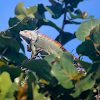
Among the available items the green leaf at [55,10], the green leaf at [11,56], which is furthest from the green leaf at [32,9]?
the green leaf at [11,56]

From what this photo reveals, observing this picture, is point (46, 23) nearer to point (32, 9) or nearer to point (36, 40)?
point (32, 9)

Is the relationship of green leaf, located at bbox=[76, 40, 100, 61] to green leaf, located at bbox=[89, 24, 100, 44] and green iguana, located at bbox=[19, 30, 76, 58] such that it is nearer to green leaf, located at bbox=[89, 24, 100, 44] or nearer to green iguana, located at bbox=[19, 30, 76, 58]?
green leaf, located at bbox=[89, 24, 100, 44]

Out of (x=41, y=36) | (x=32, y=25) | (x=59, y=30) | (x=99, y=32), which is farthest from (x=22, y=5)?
(x=99, y=32)

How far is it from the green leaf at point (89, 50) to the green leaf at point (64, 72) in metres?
0.20

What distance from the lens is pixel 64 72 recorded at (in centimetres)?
51

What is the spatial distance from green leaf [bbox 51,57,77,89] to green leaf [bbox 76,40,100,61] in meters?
0.20

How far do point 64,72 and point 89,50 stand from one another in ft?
0.84

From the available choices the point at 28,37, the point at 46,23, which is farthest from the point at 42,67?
the point at 46,23

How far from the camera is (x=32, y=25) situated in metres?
5.82

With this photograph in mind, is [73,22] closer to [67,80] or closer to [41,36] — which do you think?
[41,36]

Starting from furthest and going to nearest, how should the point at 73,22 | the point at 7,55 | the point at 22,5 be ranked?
1. the point at 73,22
2. the point at 22,5
3. the point at 7,55

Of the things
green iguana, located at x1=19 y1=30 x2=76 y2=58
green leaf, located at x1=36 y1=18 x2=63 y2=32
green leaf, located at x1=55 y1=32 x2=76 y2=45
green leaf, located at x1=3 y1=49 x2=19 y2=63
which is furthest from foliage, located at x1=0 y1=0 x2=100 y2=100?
green leaf, located at x1=55 y1=32 x2=76 y2=45

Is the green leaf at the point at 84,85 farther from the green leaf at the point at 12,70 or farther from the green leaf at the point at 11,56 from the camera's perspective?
the green leaf at the point at 11,56

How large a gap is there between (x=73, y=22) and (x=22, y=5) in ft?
8.54
